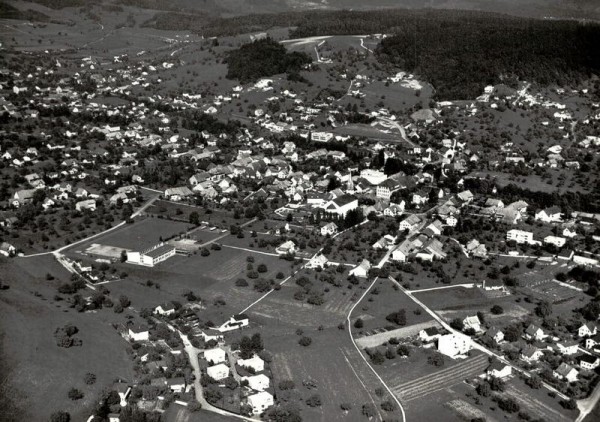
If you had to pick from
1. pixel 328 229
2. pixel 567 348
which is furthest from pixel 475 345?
pixel 328 229

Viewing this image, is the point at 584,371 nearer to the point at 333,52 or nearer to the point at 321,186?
the point at 321,186

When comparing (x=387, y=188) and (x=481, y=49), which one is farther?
(x=481, y=49)

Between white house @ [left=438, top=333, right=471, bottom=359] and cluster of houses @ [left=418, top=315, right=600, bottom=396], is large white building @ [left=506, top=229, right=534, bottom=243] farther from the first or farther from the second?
white house @ [left=438, top=333, right=471, bottom=359]

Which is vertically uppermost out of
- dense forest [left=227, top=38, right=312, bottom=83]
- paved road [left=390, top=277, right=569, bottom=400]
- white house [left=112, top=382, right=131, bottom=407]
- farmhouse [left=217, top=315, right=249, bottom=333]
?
dense forest [left=227, top=38, right=312, bottom=83]

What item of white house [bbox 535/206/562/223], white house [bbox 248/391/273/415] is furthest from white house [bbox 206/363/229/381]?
white house [bbox 535/206/562/223]

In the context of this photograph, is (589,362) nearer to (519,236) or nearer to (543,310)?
(543,310)
